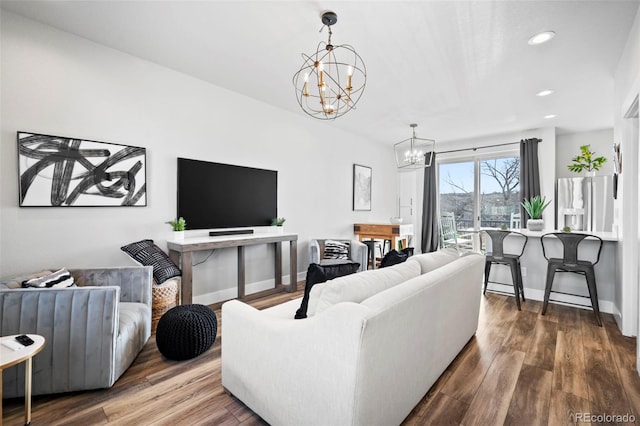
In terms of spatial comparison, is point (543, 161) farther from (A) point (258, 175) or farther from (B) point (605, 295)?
(A) point (258, 175)

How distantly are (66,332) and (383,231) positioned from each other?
15.0 ft

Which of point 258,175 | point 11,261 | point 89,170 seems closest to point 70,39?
point 89,170

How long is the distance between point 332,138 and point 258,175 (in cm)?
185

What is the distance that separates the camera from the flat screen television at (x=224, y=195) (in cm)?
340

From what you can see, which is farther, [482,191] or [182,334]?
[482,191]

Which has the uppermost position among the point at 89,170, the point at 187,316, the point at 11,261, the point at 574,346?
the point at 89,170

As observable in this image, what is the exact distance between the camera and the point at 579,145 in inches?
218

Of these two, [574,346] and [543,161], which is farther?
[543,161]

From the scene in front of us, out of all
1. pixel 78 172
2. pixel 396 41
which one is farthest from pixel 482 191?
pixel 78 172

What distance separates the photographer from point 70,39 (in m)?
2.61

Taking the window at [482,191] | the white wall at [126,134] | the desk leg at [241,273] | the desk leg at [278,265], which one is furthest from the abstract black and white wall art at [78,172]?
the window at [482,191]

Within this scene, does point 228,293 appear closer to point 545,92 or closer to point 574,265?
point 574,265

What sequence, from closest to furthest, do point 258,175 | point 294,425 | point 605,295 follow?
point 294,425, point 605,295, point 258,175

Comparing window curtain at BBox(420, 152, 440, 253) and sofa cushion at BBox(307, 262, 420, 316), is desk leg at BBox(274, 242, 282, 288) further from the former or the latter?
window curtain at BBox(420, 152, 440, 253)
